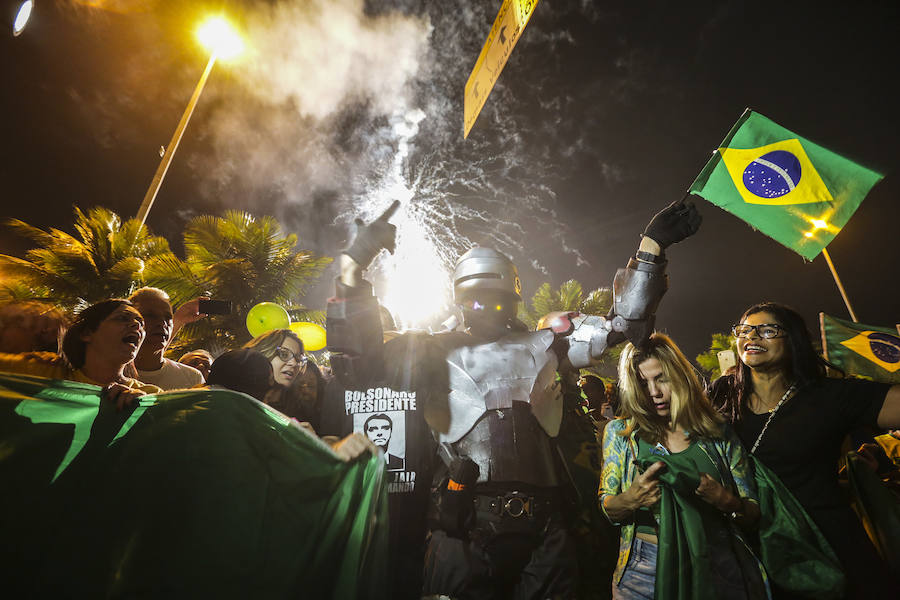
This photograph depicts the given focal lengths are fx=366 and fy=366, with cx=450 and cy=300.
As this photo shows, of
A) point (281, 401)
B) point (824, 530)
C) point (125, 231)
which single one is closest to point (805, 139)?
point (824, 530)

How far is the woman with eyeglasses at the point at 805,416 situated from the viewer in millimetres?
2312

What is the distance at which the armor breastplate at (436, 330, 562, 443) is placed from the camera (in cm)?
318

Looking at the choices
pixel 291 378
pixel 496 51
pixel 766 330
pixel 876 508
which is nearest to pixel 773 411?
pixel 766 330

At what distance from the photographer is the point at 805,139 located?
12.3 ft

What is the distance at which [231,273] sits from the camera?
10.7m

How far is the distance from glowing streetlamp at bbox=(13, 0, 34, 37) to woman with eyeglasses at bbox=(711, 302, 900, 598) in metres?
5.90

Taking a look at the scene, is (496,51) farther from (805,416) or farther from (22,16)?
(805,416)

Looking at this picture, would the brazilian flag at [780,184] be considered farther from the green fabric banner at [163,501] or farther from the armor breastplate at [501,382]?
the green fabric banner at [163,501]

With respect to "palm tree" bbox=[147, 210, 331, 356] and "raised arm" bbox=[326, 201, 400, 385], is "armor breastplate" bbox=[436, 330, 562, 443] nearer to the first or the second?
"raised arm" bbox=[326, 201, 400, 385]

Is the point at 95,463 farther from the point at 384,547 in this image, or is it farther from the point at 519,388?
the point at 519,388

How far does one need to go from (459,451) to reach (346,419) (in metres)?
1.49

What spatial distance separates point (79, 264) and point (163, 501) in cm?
1085

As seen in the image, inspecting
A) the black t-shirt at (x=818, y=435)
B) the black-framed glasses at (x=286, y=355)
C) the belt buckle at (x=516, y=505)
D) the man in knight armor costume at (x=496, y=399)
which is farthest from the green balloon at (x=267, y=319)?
the black t-shirt at (x=818, y=435)

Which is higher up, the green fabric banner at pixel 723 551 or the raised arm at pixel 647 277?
the raised arm at pixel 647 277
